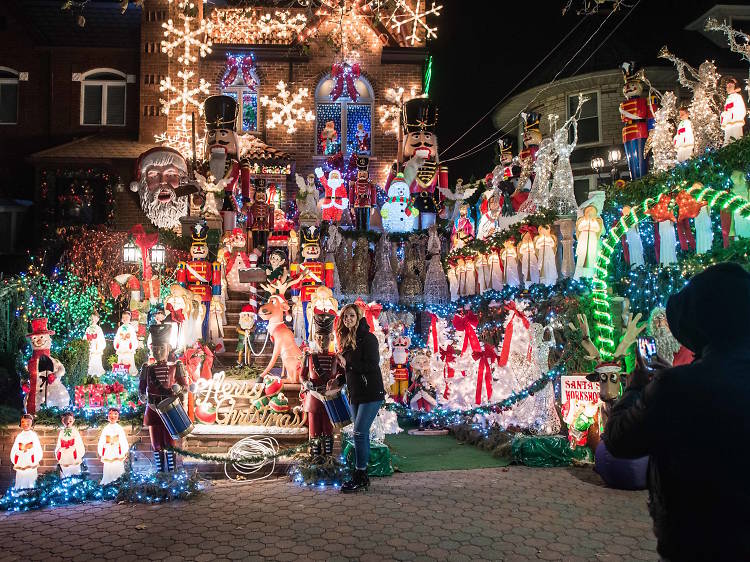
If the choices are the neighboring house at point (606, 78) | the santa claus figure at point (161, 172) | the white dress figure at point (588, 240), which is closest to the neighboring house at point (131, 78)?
the santa claus figure at point (161, 172)

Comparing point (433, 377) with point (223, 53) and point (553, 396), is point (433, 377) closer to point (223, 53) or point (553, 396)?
Answer: point (553, 396)

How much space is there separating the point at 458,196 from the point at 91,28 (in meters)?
12.4

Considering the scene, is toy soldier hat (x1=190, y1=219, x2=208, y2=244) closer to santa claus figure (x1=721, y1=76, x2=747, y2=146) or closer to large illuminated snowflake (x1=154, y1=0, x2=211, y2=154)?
large illuminated snowflake (x1=154, y1=0, x2=211, y2=154)

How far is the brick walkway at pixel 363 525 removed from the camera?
4.62m

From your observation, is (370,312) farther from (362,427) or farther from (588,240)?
(362,427)

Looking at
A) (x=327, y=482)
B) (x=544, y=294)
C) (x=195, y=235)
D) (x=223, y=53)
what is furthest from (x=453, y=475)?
(x=223, y=53)

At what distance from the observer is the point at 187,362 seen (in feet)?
27.0

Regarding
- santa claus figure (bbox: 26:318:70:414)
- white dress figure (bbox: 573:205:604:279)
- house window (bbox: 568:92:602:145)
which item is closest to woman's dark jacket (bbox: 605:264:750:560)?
white dress figure (bbox: 573:205:604:279)

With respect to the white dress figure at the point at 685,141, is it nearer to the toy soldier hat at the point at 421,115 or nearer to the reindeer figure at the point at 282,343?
the reindeer figure at the point at 282,343

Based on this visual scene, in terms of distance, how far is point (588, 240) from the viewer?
7.82 m

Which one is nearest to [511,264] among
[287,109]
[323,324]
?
[323,324]

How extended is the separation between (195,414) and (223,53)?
1331cm

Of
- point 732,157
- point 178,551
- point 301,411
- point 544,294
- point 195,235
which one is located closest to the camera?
point 178,551

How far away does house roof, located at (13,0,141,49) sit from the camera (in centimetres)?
1812
